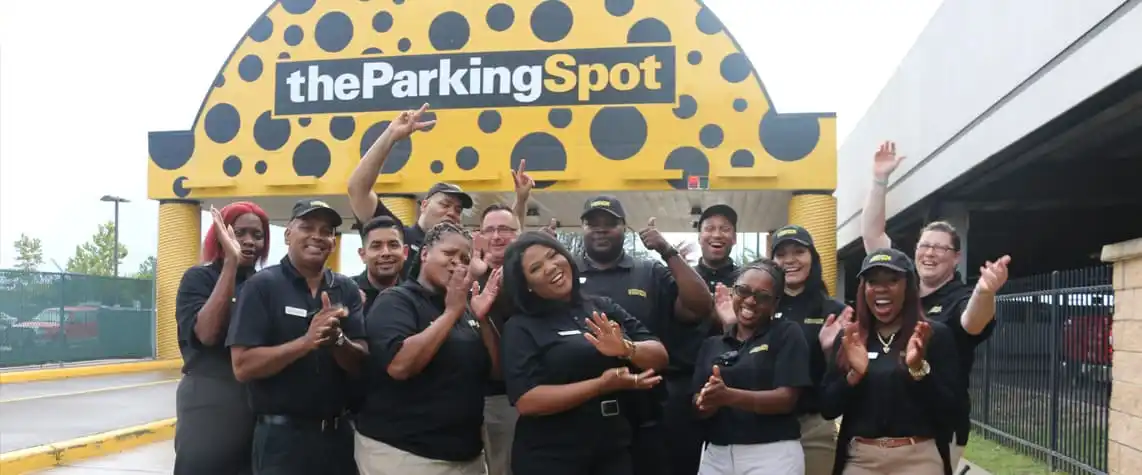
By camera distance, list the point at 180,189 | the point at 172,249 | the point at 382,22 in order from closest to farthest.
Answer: the point at 382,22
the point at 180,189
the point at 172,249

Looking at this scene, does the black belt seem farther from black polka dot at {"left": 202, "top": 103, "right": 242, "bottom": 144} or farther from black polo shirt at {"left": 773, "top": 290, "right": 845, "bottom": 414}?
black polka dot at {"left": 202, "top": 103, "right": 242, "bottom": 144}

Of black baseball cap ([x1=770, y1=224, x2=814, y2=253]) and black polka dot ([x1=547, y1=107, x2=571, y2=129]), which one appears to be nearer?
black baseball cap ([x1=770, y1=224, x2=814, y2=253])

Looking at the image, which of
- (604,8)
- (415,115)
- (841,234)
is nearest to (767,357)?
(415,115)

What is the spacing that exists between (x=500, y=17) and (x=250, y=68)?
4.61 meters

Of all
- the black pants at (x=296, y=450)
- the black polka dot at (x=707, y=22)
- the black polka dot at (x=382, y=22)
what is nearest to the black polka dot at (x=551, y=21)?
the black polka dot at (x=707, y=22)

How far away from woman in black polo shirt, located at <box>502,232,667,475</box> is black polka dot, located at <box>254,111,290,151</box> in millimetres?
12844

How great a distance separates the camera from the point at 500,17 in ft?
47.4

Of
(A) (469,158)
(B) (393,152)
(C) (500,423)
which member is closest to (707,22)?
(A) (469,158)

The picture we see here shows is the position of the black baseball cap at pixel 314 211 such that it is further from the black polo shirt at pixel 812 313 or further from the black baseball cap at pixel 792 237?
the black baseball cap at pixel 792 237

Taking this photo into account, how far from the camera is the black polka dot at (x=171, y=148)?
51.0ft

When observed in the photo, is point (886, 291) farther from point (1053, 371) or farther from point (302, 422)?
point (1053, 371)

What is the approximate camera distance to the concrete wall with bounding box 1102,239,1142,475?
5.10 meters

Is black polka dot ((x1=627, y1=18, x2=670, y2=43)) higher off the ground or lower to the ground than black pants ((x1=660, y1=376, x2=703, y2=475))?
higher

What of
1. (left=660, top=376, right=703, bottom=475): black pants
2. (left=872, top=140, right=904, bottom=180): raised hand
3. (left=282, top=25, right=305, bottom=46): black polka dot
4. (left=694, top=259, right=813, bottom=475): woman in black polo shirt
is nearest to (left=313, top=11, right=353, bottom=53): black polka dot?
(left=282, top=25, right=305, bottom=46): black polka dot
